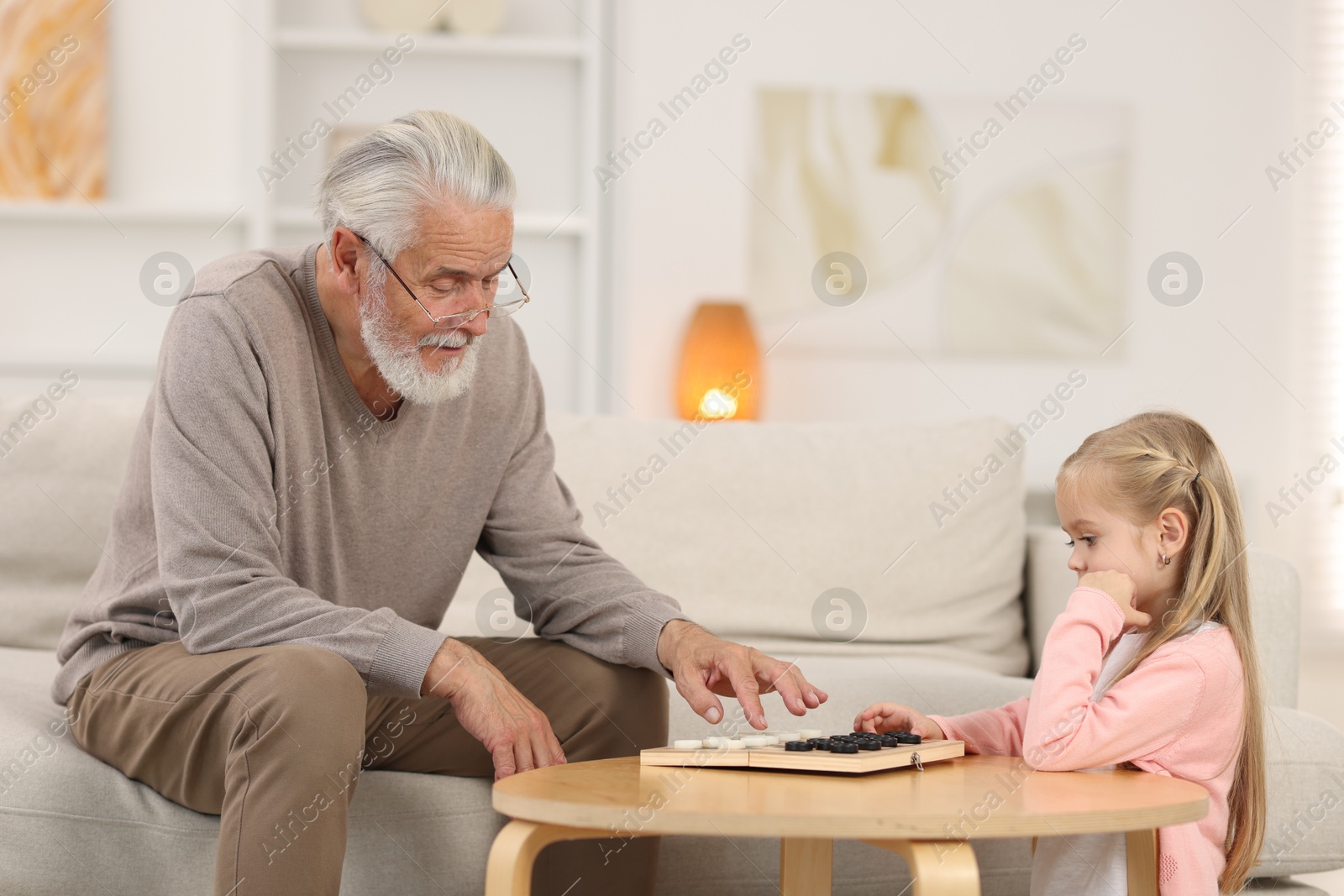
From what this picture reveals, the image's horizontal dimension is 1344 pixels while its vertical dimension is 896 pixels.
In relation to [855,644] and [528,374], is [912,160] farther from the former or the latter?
[528,374]

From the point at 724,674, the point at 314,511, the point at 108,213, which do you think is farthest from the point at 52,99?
the point at 724,674

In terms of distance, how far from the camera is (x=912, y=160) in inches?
130

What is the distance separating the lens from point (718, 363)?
3.11m

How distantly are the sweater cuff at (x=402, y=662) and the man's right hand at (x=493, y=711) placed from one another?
1 cm

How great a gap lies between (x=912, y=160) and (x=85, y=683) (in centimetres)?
244

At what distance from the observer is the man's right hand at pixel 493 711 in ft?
4.31

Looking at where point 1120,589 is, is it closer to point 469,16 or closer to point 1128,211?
point 1128,211

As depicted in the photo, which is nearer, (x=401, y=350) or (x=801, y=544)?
(x=401, y=350)

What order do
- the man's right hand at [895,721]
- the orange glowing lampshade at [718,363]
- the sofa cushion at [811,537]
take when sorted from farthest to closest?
Result: 1. the orange glowing lampshade at [718,363]
2. the sofa cushion at [811,537]
3. the man's right hand at [895,721]

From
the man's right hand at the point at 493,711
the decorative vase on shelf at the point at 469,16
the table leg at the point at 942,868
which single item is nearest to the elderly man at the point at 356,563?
the man's right hand at the point at 493,711

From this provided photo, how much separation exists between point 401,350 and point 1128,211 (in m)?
2.43

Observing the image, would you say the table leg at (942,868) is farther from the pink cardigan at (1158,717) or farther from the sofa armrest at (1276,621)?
the sofa armrest at (1276,621)

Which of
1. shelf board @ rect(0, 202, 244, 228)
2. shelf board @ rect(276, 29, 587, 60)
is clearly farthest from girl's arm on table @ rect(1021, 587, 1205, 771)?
shelf board @ rect(0, 202, 244, 228)

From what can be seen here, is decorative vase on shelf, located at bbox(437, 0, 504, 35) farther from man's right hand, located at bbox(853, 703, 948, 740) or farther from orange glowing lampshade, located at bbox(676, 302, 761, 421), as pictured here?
man's right hand, located at bbox(853, 703, 948, 740)
